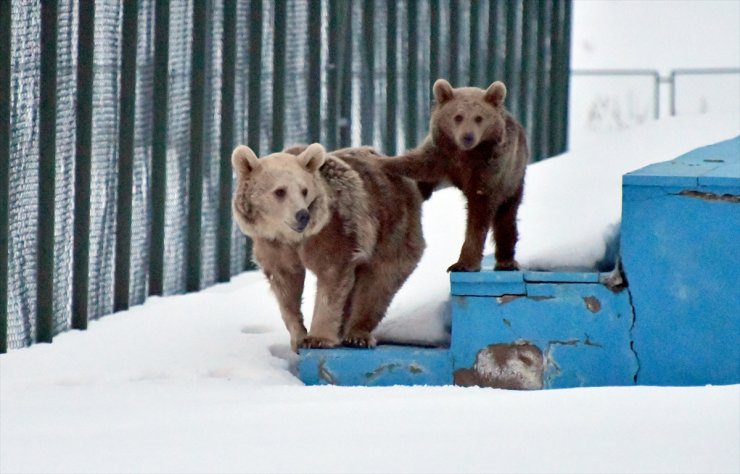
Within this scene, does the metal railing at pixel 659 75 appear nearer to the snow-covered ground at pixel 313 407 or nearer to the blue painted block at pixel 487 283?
the snow-covered ground at pixel 313 407

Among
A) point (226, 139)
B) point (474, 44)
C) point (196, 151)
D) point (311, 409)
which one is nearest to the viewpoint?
point (311, 409)

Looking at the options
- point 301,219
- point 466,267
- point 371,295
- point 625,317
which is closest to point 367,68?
point 371,295

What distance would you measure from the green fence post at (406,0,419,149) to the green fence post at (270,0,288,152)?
1.95 m

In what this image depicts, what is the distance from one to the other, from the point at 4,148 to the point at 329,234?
5.35ft

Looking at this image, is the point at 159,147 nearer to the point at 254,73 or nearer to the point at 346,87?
the point at 254,73

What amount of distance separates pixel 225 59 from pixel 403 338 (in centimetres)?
299

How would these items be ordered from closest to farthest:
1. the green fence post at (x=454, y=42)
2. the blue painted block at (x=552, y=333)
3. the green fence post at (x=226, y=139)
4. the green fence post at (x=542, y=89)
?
the blue painted block at (x=552, y=333)
the green fence post at (x=226, y=139)
the green fence post at (x=454, y=42)
the green fence post at (x=542, y=89)

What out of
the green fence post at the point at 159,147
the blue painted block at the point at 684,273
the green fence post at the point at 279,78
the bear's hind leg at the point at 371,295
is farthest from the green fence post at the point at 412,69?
the blue painted block at the point at 684,273

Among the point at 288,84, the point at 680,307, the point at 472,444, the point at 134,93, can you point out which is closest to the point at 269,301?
the point at 134,93

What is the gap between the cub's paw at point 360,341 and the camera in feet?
20.6

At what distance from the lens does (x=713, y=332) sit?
19.3 ft

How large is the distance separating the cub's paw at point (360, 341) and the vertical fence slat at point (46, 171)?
5.27 feet

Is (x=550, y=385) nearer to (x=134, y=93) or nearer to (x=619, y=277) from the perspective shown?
(x=619, y=277)

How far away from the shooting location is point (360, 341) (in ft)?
20.6
